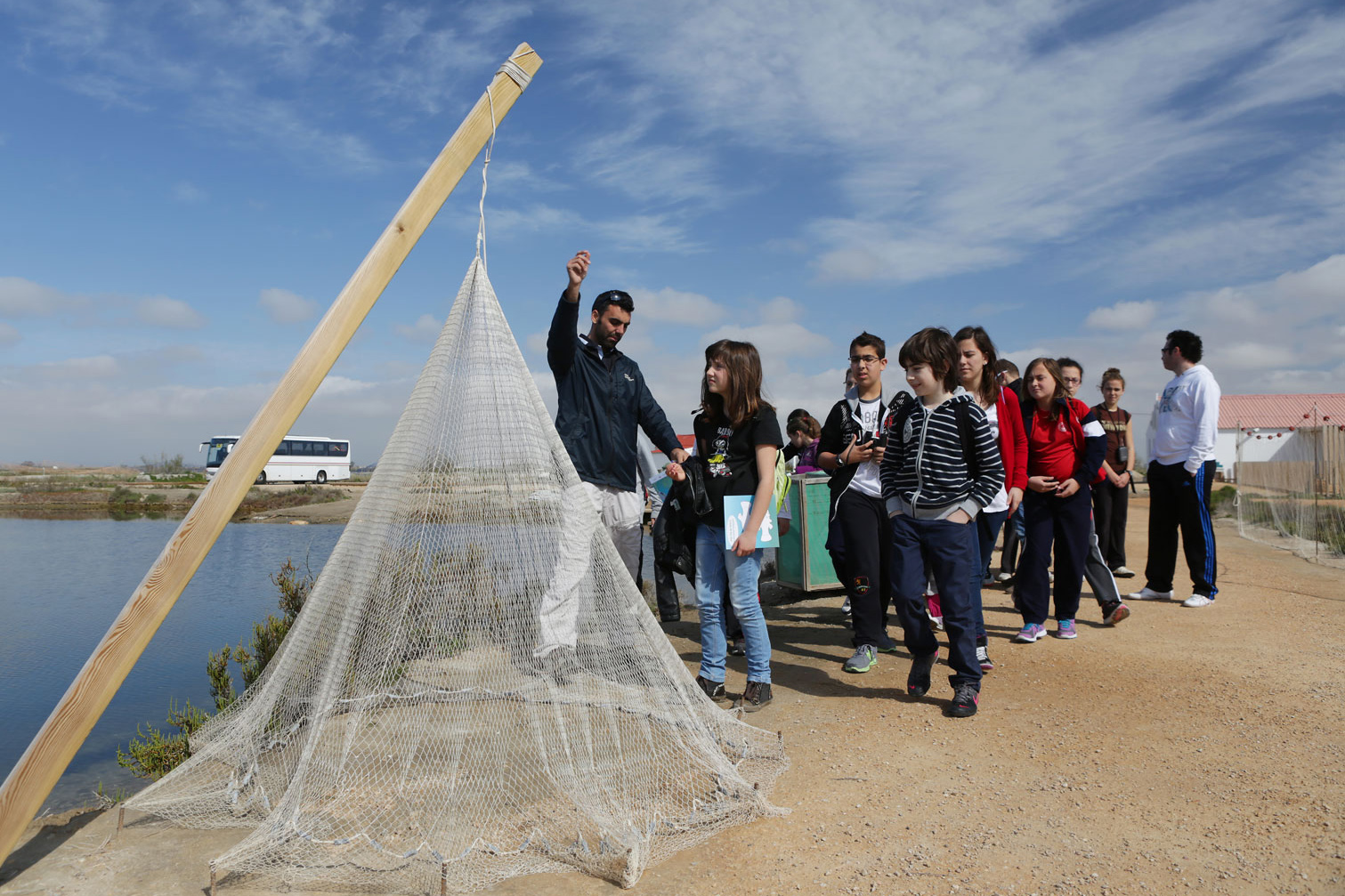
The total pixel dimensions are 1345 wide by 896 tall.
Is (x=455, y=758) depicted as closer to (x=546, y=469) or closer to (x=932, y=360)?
(x=546, y=469)

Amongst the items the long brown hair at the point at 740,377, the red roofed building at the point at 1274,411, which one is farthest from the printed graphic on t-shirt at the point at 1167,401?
the red roofed building at the point at 1274,411

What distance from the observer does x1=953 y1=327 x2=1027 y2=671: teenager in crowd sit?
201 inches

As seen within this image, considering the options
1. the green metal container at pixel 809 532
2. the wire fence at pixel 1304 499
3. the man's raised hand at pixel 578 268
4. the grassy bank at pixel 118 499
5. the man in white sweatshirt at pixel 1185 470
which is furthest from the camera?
the grassy bank at pixel 118 499

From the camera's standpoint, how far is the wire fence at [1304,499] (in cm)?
1055

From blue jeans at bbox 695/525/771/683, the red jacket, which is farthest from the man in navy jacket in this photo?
the red jacket

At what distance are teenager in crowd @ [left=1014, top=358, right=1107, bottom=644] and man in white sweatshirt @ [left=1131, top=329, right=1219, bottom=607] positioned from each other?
1.52m

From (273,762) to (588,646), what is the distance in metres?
1.30

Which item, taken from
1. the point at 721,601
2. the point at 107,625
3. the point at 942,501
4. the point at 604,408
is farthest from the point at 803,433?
the point at 107,625

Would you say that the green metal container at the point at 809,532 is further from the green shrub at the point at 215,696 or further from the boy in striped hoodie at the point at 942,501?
the green shrub at the point at 215,696

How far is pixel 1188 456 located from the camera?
267 inches

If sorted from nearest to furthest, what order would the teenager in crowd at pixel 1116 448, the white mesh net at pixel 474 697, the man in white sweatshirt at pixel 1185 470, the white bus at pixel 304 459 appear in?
the white mesh net at pixel 474 697 < the man in white sweatshirt at pixel 1185 470 < the teenager in crowd at pixel 1116 448 < the white bus at pixel 304 459

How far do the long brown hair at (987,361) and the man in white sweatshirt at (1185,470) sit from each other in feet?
8.46

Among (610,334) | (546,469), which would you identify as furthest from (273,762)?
(610,334)

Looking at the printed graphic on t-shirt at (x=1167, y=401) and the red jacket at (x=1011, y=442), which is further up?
the printed graphic on t-shirt at (x=1167, y=401)
